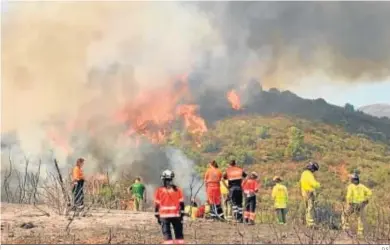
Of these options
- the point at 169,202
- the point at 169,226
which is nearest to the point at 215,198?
the point at 169,226

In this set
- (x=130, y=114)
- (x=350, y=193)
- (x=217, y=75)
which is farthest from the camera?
(x=217, y=75)

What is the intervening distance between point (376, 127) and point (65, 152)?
95.7ft

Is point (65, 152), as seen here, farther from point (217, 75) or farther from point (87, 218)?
point (87, 218)

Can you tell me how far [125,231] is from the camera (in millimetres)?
14992

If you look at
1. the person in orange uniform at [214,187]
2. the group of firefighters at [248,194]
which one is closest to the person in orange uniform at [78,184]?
the group of firefighters at [248,194]

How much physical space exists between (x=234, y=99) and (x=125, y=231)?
44.0 meters

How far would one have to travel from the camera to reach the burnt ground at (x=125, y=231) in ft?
45.4

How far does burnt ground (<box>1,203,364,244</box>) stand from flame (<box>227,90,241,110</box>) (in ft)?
136

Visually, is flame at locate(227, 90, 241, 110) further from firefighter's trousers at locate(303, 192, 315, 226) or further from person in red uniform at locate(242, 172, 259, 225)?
firefighter's trousers at locate(303, 192, 315, 226)

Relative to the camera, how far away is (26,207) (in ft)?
58.8

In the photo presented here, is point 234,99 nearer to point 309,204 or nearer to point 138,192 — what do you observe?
point 138,192
